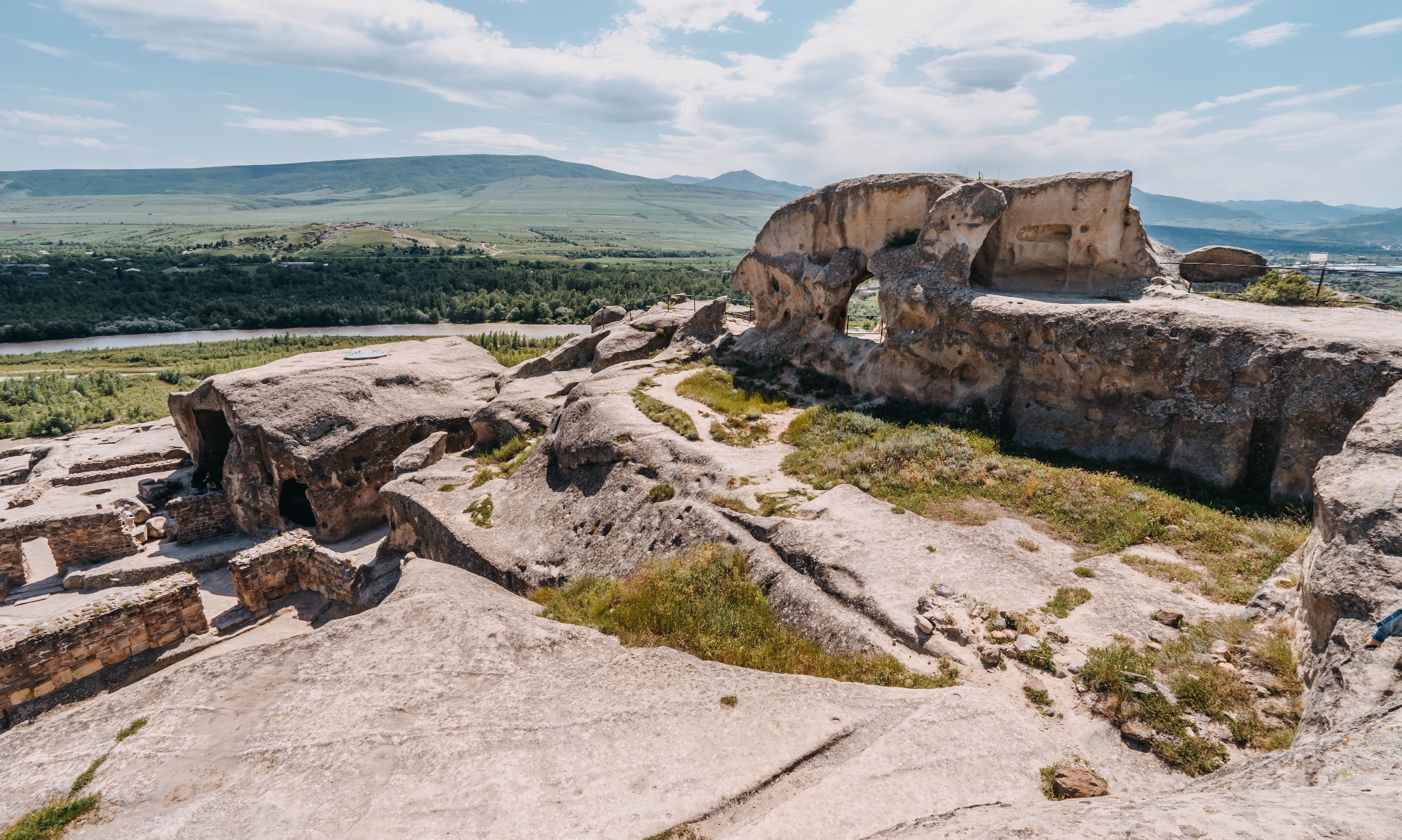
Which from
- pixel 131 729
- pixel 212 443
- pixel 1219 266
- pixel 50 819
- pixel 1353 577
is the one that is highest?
pixel 1219 266

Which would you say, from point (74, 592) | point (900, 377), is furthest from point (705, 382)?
point (74, 592)

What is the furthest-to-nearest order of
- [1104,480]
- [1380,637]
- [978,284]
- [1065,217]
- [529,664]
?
[978,284] < [1065,217] < [1104,480] < [529,664] < [1380,637]

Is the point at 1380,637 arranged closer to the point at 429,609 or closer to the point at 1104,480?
the point at 1104,480

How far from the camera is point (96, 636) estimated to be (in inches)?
513

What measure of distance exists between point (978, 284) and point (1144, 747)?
47.0 feet

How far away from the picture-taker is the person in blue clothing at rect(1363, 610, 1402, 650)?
5.71m

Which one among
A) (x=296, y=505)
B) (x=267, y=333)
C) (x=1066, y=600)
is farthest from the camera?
(x=267, y=333)

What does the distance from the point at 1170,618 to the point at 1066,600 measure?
3.76ft

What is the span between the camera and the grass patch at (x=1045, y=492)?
385 inches

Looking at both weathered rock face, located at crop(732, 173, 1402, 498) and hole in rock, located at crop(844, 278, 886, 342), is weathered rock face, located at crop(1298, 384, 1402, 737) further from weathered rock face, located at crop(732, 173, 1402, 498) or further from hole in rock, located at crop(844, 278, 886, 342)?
hole in rock, located at crop(844, 278, 886, 342)

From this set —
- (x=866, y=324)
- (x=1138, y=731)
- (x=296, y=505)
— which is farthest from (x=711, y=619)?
(x=866, y=324)

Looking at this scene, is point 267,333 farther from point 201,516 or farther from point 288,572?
point 288,572

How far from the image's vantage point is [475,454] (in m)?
20.7

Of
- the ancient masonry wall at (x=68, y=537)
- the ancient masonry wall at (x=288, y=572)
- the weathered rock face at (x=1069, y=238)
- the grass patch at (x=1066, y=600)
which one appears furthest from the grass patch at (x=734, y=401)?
the ancient masonry wall at (x=68, y=537)
